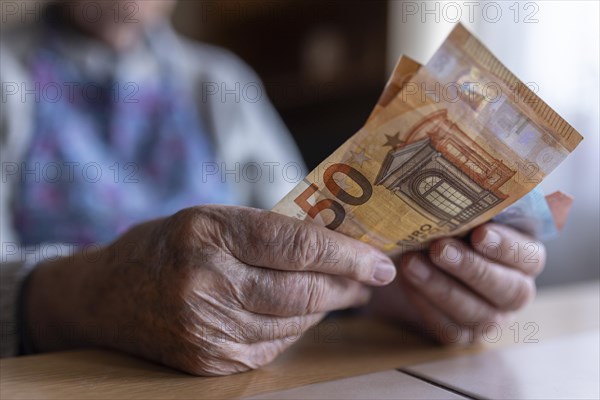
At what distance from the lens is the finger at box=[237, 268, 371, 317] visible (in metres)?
0.57

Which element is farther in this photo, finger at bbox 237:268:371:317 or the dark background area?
the dark background area

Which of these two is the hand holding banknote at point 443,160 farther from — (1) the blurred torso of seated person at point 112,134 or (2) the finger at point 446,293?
(1) the blurred torso of seated person at point 112,134

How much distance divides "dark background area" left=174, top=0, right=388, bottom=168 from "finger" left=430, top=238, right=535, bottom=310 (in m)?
1.46

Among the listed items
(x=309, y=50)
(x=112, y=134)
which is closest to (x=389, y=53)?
(x=309, y=50)

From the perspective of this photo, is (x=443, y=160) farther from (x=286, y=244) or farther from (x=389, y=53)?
(x=389, y=53)

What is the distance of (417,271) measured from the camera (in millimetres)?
702

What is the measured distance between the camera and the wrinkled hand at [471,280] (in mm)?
677

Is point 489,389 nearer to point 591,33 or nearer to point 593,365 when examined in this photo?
point 593,365

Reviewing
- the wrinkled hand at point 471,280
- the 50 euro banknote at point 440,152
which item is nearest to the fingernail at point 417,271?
the wrinkled hand at point 471,280

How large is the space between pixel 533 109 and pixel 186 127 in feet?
3.10

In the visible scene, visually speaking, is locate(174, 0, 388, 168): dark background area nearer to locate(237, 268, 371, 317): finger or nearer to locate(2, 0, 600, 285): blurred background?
locate(2, 0, 600, 285): blurred background

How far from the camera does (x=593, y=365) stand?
0.64m

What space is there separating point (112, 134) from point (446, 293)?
2.67 feet

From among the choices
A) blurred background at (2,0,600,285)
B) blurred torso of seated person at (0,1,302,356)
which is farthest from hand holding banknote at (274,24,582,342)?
blurred background at (2,0,600,285)
